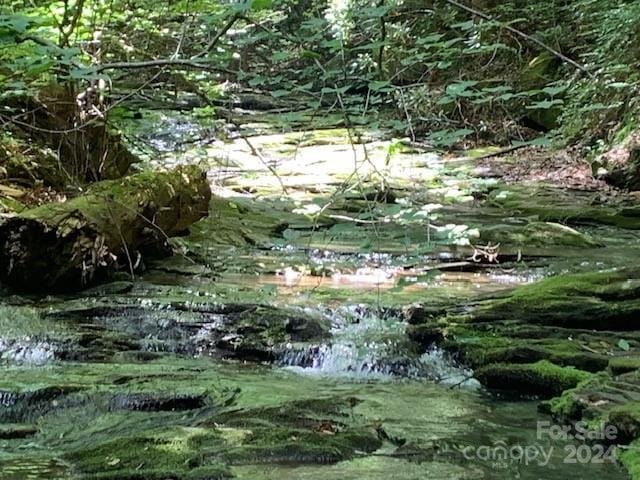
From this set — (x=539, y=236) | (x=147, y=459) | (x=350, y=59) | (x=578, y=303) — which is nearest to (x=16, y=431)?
(x=147, y=459)

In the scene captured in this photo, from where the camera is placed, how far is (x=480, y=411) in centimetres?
451

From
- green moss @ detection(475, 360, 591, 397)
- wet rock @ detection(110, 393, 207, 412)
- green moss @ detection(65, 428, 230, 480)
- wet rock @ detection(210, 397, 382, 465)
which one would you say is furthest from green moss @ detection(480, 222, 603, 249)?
green moss @ detection(65, 428, 230, 480)

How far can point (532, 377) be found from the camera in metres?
4.85

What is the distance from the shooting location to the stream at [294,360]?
3.44 m

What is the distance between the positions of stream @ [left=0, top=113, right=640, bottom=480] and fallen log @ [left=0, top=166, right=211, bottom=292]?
21cm

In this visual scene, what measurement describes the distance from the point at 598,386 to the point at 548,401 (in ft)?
0.99

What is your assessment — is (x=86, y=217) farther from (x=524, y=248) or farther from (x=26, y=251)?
(x=524, y=248)

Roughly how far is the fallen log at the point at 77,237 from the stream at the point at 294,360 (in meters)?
0.21

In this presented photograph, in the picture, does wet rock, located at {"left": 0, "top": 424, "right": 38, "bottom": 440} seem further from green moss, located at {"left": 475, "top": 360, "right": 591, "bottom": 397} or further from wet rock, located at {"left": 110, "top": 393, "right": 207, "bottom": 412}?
green moss, located at {"left": 475, "top": 360, "right": 591, "bottom": 397}

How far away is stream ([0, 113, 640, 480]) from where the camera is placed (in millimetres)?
3441

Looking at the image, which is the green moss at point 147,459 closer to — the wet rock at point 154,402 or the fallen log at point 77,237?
the wet rock at point 154,402

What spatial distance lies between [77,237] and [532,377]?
4.12 metres

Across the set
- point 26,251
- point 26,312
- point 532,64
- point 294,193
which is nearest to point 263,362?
point 26,312

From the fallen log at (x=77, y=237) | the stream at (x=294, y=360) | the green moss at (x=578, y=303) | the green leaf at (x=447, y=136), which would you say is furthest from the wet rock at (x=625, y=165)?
the green leaf at (x=447, y=136)
